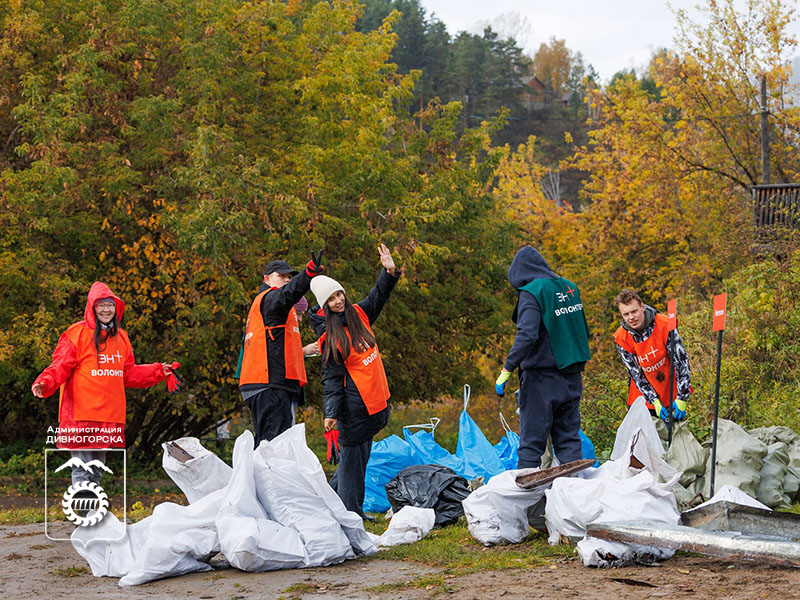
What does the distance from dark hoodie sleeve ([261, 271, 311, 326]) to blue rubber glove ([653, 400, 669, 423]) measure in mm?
2651

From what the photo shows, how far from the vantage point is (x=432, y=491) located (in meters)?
7.00

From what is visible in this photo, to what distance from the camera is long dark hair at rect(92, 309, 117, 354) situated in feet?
21.0

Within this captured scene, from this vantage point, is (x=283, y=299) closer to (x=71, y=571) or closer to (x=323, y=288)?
(x=323, y=288)

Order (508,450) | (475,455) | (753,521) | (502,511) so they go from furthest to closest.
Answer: (508,450)
(475,455)
(502,511)
(753,521)

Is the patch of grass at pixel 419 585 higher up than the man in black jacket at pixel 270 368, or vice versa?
the man in black jacket at pixel 270 368

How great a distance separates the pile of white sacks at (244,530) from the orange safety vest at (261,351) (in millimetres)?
1225

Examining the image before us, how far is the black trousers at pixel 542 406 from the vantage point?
20.2 feet

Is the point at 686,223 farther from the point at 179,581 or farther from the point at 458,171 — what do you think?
the point at 179,581

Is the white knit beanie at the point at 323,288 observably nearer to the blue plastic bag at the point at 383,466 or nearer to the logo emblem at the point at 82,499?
the logo emblem at the point at 82,499

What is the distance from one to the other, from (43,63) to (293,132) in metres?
4.00

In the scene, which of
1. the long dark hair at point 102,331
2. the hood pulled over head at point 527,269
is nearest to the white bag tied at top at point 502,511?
the hood pulled over head at point 527,269

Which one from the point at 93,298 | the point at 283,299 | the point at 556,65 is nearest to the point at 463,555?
the point at 283,299

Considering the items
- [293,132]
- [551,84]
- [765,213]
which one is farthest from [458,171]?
[551,84]

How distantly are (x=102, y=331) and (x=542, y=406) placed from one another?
296cm
